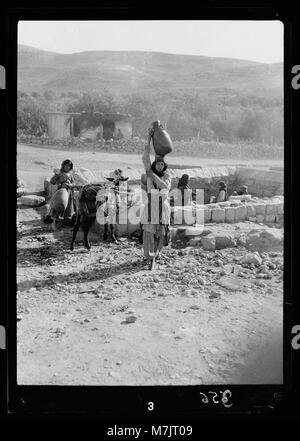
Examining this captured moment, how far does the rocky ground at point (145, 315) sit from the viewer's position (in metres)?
4.02

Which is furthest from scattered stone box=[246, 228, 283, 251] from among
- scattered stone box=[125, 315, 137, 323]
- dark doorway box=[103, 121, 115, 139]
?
dark doorway box=[103, 121, 115, 139]

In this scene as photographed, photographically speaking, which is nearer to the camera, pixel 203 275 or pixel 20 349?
pixel 20 349


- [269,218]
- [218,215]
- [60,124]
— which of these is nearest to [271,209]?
[269,218]

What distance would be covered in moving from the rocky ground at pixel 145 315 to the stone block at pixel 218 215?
1259mm

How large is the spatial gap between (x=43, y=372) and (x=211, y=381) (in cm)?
146

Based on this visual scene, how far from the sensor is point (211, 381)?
394 centimetres

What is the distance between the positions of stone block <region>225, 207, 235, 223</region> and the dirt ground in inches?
60.9

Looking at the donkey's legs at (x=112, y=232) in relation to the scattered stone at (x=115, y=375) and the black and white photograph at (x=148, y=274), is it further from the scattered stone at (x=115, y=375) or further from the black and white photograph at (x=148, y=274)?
the scattered stone at (x=115, y=375)

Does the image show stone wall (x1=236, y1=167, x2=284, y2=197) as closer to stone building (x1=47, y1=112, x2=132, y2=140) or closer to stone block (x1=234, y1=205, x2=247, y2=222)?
stone block (x1=234, y1=205, x2=247, y2=222)

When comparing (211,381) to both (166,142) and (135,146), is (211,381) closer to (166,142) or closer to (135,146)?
(166,142)
